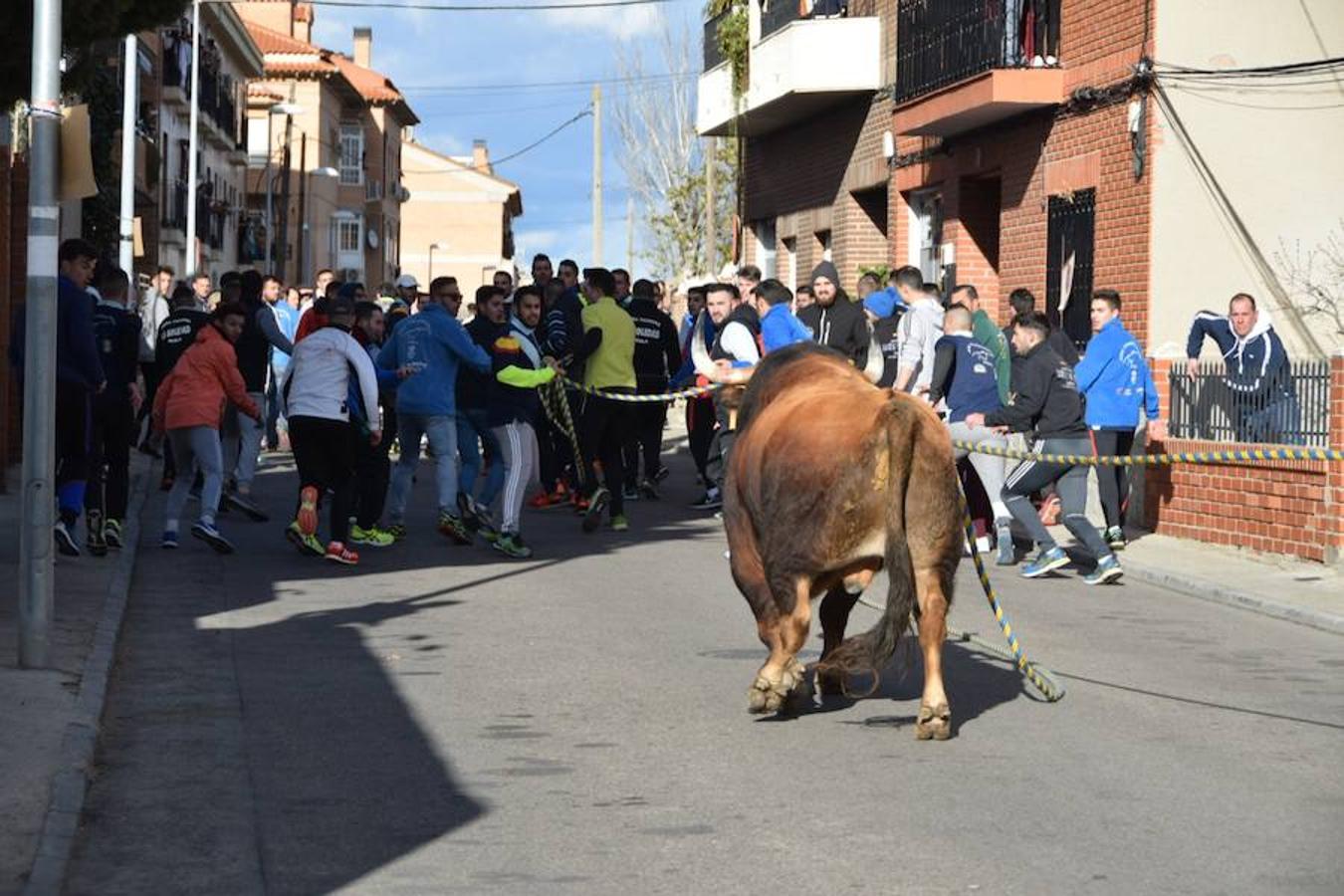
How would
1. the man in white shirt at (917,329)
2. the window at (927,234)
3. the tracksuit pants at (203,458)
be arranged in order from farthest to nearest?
the window at (927,234) < the man in white shirt at (917,329) < the tracksuit pants at (203,458)

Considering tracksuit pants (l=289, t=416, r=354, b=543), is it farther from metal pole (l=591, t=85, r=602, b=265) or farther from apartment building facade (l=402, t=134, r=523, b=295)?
apartment building facade (l=402, t=134, r=523, b=295)

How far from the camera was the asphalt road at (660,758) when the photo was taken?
6.76 m

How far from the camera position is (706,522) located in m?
19.4

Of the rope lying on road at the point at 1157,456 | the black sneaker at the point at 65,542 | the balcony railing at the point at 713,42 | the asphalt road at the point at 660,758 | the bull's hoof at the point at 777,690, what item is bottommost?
the asphalt road at the point at 660,758

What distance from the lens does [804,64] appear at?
30422 mm

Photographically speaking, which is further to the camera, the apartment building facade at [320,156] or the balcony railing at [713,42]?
the apartment building facade at [320,156]

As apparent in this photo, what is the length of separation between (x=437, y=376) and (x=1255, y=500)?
616 cm

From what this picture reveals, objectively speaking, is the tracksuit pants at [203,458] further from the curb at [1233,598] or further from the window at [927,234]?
the window at [927,234]


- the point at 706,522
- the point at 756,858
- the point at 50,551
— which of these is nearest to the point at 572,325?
the point at 706,522

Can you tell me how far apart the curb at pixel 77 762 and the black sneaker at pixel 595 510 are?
5.50 meters

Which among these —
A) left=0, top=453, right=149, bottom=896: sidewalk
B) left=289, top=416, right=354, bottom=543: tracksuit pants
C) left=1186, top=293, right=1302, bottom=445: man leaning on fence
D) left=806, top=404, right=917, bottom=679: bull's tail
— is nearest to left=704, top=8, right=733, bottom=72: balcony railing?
left=1186, top=293, right=1302, bottom=445: man leaning on fence

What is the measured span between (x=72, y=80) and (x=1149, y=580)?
8.04 meters

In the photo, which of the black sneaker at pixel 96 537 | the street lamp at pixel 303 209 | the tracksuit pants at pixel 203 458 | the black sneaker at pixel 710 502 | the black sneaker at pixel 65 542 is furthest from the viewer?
the street lamp at pixel 303 209

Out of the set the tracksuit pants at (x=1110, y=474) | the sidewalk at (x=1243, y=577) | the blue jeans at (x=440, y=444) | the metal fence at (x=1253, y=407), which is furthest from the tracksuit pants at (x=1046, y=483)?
the blue jeans at (x=440, y=444)
